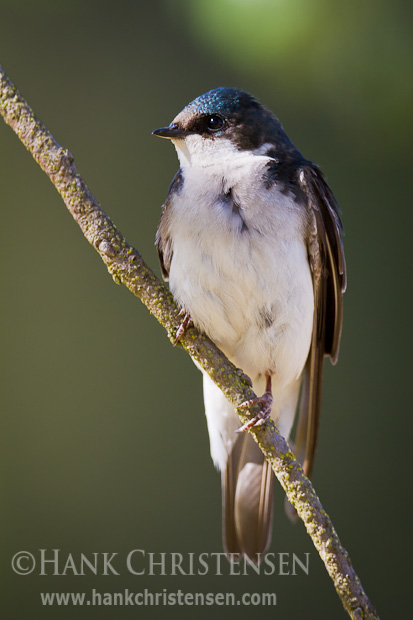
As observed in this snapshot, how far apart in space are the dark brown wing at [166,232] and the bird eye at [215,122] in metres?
0.13

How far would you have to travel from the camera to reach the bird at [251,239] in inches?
66.7

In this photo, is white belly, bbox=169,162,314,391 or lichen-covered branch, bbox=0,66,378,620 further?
white belly, bbox=169,162,314,391

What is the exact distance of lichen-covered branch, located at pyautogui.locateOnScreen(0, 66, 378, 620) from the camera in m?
1.27

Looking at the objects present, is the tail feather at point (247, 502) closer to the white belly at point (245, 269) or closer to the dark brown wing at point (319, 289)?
the dark brown wing at point (319, 289)

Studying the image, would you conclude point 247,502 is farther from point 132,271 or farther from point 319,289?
point 132,271

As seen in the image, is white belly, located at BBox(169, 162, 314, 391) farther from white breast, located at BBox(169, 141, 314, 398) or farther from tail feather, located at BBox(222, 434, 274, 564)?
tail feather, located at BBox(222, 434, 274, 564)

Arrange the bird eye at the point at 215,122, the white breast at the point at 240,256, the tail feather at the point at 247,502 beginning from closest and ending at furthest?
the white breast at the point at 240,256 < the bird eye at the point at 215,122 < the tail feather at the point at 247,502

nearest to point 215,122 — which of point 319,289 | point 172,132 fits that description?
point 172,132

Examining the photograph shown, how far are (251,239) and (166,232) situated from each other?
0.27 metres

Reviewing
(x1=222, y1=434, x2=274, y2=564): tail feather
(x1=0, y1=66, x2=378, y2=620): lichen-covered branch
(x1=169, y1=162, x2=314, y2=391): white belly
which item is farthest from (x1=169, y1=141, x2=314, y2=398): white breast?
(x1=222, y1=434, x2=274, y2=564): tail feather

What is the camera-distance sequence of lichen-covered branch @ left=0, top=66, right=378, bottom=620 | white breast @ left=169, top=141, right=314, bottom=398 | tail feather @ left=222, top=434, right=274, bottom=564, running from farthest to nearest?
tail feather @ left=222, top=434, right=274, bottom=564 → white breast @ left=169, top=141, right=314, bottom=398 → lichen-covered branch @ left=0, top=66, right=378, bottom=620

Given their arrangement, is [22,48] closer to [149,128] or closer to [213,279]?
[149,128]

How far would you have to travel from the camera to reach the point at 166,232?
186 cm

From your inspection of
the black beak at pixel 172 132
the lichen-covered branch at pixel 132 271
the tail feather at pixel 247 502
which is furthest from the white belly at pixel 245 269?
the tail feather at pixel 247 502
